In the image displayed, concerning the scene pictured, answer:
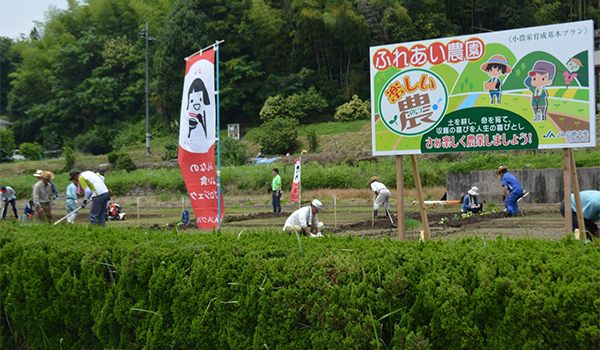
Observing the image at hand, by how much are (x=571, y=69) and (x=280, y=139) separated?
37294mm

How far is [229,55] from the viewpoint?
59.9m

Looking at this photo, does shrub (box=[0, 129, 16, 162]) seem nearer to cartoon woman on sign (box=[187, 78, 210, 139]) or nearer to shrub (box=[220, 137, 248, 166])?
shrub (box=[220, 137, 248, 166])

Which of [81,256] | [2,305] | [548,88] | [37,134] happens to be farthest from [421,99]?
[37,134]

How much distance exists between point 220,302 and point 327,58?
182 ft

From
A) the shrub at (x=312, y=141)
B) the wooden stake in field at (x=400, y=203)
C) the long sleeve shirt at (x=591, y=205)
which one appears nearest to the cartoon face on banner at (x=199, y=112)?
the wooden stake in field at (x=400, y=203)

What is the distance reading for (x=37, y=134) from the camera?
227 ft

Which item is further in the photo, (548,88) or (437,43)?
(437,43)

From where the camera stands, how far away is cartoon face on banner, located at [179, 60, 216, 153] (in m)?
9.27

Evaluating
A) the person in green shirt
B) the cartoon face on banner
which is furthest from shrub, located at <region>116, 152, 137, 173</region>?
the cartoon face on banner

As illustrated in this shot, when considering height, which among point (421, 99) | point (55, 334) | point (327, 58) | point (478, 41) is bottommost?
point (55, 334)

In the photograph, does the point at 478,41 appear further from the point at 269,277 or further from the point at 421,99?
the point at 269,277

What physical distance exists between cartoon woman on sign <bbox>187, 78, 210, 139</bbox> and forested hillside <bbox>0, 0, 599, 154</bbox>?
42817 millimetres

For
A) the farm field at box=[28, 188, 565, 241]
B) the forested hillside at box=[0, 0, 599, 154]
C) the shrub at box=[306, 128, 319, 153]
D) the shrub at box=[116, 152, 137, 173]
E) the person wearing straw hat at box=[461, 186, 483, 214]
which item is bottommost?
the farm field at box=[28, 188, 565, 241]

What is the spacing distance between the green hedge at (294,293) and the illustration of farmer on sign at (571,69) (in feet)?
8.17
